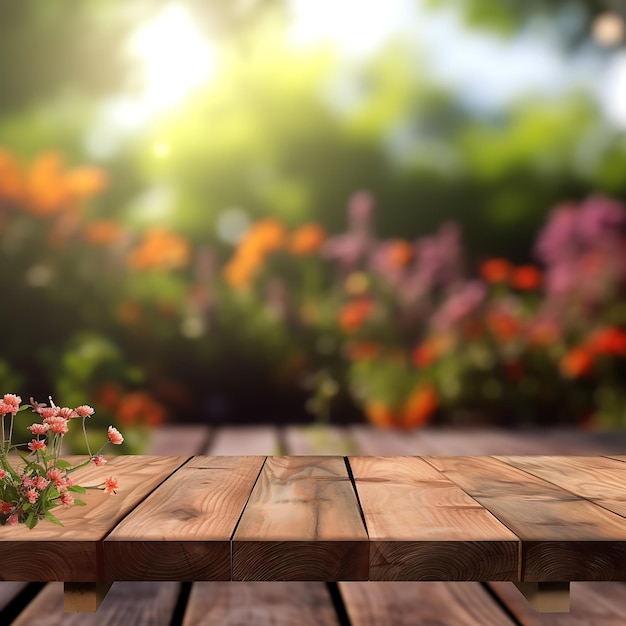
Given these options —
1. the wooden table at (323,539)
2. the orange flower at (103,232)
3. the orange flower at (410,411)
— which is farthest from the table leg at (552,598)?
the orange flower at (103,232)

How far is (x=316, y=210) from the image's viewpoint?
8.64 feet

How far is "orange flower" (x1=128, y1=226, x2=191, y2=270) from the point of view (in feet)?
8.52

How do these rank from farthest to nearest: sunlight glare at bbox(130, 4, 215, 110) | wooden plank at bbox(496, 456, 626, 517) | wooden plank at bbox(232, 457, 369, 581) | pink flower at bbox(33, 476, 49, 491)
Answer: sunlight glare at bbox(130, 4, 215, 110), wooden plank at bbox(496, 456, 626, 517), pink flower at bbox(33, 476, 49, 491), wooden plank at bbox(232, 457, 369, 581)

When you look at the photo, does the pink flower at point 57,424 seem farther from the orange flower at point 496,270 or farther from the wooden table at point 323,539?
the orange flower at point 496,270

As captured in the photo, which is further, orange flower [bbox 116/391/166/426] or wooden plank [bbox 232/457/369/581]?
orange flower [bbox 116/391/166/426]

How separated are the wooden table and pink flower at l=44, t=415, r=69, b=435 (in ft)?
0.39

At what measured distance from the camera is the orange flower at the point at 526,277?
8.58ft

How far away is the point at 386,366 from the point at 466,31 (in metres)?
1.19

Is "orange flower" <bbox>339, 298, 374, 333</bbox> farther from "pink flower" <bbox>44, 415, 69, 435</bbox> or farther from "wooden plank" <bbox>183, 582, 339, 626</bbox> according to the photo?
"pink flower" <bbox>44, 415, 69, 435</bbox>

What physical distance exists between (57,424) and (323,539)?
1.33 feet

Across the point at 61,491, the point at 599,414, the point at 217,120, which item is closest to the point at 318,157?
the point at 217,120

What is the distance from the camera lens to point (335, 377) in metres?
2.59

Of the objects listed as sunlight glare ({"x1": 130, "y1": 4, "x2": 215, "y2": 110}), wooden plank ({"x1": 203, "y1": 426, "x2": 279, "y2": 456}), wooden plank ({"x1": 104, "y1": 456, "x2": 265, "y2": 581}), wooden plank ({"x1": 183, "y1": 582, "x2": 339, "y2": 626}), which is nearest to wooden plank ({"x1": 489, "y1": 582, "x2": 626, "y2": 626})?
wooden plank ({"x1": 183, "y1": 582, "x2": 339, "y2": 626})

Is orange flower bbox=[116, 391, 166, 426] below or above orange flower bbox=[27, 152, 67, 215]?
below
